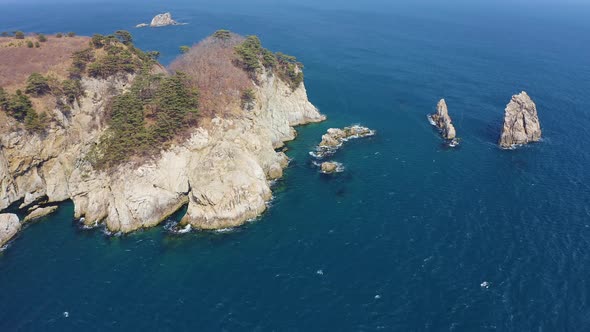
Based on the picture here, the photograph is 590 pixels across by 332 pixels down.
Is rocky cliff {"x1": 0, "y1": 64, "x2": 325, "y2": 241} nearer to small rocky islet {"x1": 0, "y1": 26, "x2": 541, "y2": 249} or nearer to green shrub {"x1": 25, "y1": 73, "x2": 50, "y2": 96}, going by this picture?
small rocky islet {"x1": 0, "y1": 26, "x2": 541, "y2": 249}

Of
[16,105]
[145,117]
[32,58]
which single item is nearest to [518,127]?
[145,117]

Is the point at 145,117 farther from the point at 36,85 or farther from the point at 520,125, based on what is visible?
the point at 520,125

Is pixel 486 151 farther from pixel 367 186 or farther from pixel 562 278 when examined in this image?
pixel 562 278

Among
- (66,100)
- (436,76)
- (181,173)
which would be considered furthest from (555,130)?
(66,100)

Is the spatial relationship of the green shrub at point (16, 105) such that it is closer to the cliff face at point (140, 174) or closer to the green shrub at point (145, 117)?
the cliff face at point (140, 174)

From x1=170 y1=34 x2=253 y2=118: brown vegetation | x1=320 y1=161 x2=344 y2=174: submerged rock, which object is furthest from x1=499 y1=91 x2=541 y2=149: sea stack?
x1=170 y1=34 x2=253 y2=118: brown vegetation

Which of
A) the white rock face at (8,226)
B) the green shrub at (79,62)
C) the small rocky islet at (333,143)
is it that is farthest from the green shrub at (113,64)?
the small rocky islet at (333,143)
